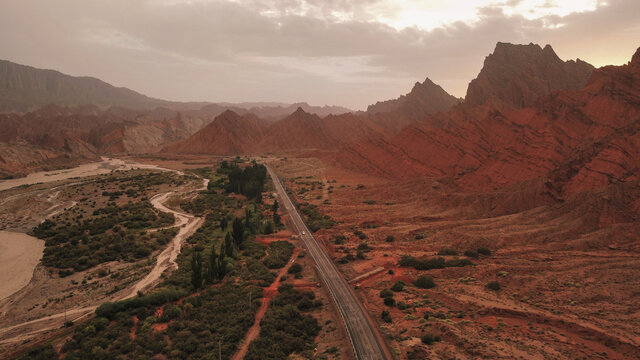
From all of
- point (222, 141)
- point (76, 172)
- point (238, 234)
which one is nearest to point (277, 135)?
point (222, 141)

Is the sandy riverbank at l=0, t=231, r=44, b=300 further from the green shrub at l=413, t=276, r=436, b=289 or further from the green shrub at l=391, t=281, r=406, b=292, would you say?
the green shrub at l=413, t=276, r=436, b=289

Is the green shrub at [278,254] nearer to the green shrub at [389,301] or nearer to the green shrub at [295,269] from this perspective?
the green shrub at [295,269]

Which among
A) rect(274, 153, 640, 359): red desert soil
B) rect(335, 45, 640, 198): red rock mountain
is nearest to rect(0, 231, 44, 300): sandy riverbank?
rect(274, 153, 640, 359): red desert soil

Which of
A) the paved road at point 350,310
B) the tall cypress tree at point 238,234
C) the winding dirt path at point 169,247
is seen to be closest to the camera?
the paved road at point 350,310

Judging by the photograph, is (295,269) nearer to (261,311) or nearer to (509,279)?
(261,311)

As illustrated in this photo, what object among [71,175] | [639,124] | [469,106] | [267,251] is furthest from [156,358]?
[469,106]

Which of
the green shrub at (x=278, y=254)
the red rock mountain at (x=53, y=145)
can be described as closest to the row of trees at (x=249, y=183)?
the green shrub at (x=278, y=254)

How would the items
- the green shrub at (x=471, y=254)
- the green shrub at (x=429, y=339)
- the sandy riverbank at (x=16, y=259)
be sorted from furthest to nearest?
the green shrub at (x=471, y=254)
the sandy riverbank at (x=16, y=259)
the green shrub at (x=429, y=339)

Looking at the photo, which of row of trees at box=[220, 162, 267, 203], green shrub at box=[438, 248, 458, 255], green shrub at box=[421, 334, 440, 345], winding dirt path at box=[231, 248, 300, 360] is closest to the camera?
green shrub at box=[421, 334, 440, 345]
